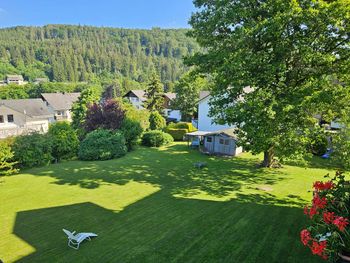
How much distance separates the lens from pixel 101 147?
2458 cm

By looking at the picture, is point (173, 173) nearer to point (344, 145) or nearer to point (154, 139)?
point (344, 145)

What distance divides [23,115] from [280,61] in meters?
43.7

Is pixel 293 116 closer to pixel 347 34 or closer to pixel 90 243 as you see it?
pixel 347 34

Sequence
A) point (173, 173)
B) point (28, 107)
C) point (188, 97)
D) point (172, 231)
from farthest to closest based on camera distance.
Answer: point (28, 107), point (188, 97), point (173, 173), point (172, 231)

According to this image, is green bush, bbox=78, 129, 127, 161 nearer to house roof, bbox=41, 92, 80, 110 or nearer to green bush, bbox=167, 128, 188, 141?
green bush, bbox=167, 128, 188, 141

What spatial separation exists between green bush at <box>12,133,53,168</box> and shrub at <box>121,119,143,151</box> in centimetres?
895

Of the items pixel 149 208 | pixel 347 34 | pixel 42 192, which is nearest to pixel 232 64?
pixel 347 34

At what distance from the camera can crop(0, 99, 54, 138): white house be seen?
4119 centimetres

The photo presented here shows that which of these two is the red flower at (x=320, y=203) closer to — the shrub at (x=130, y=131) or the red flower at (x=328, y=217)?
the red flower at (x=328, y=217)

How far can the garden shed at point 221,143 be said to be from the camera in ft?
85.3

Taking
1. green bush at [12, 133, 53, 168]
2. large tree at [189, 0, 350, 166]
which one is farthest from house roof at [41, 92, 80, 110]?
large tree at [189, 0, 350, 166]

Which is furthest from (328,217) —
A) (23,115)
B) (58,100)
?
(58,100)

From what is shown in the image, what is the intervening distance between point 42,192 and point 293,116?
1518 centimetres

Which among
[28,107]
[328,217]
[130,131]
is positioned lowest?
[328,217]
